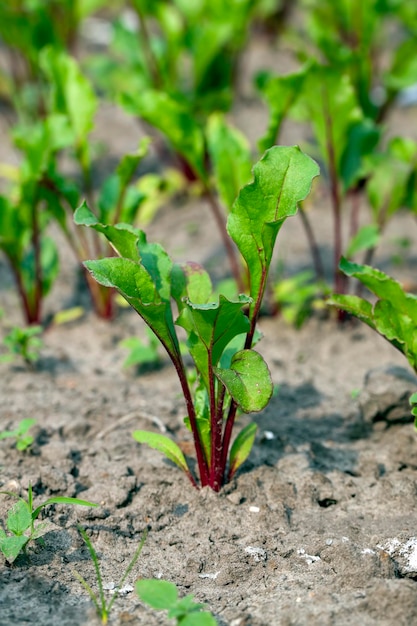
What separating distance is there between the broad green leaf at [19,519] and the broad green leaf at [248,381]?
0.60 m

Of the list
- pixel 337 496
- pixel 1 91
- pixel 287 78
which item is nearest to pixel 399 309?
pixel 337 496

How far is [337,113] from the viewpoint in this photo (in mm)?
3299

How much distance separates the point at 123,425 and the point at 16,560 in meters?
0.75

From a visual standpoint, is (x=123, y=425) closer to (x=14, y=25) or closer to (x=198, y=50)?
(x=198, y=50)

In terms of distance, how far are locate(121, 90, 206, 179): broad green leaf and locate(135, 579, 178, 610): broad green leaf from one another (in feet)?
6.41

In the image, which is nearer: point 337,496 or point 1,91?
point 337,496

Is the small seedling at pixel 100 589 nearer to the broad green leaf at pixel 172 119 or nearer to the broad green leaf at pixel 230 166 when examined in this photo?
the broad green leaf at pixel 230 166

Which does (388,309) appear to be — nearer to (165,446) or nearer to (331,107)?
(165,446)

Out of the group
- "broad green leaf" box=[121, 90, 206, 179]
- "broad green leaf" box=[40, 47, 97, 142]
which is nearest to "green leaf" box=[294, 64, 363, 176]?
"broad green leaf" box=[121, 90, 206, 179]

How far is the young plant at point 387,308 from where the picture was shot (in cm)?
234

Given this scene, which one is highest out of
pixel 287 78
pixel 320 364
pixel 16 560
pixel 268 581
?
pixel 287 78

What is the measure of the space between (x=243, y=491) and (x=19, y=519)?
66 centimetres

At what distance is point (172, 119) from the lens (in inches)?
131

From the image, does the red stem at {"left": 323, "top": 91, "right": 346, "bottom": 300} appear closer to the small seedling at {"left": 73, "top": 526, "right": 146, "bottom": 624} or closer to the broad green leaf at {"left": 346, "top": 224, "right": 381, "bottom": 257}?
the broad green leaf at {"left": 346, "top": 224, "right": 381, "bottom": 257}
